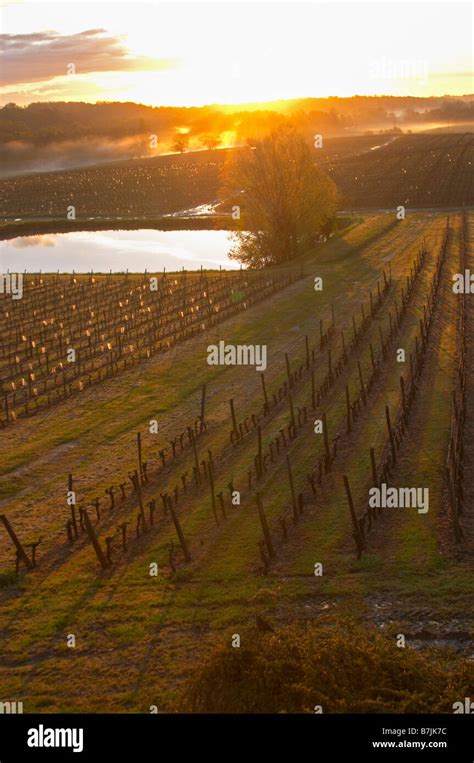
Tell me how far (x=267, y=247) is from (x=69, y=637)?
54800mm

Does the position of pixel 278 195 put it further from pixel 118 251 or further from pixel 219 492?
pixel 219 492

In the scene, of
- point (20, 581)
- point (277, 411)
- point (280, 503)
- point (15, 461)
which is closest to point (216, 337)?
point (277, 411)

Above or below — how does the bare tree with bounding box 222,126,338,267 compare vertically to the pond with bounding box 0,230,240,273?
above

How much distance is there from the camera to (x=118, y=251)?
85.8 m

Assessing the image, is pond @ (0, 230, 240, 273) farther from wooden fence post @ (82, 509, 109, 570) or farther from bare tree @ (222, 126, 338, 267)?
wooden fence post @ (82, 509, 109, 570)

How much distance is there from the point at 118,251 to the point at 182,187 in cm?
4291

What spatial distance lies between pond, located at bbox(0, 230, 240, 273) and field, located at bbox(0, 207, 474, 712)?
28269 millimetres

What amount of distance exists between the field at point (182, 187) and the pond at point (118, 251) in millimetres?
2692

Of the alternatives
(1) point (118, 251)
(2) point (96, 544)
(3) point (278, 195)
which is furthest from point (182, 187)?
(2) point (96, 544)

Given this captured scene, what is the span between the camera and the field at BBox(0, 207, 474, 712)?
17.8m

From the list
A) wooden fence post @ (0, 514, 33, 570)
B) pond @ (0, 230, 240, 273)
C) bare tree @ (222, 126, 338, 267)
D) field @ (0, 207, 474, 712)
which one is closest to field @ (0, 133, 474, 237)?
pond @ (0, 230, 240, 273)

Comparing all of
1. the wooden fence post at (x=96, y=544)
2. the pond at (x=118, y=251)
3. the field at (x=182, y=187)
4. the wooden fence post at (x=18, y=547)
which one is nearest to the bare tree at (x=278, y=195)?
the pond at (x=118, y=251)

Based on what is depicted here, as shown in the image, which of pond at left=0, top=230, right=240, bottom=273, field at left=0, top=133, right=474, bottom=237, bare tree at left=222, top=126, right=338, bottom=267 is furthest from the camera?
field at left=0, top=133, right=474, bottom=237

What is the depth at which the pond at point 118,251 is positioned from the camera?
2997 inches
